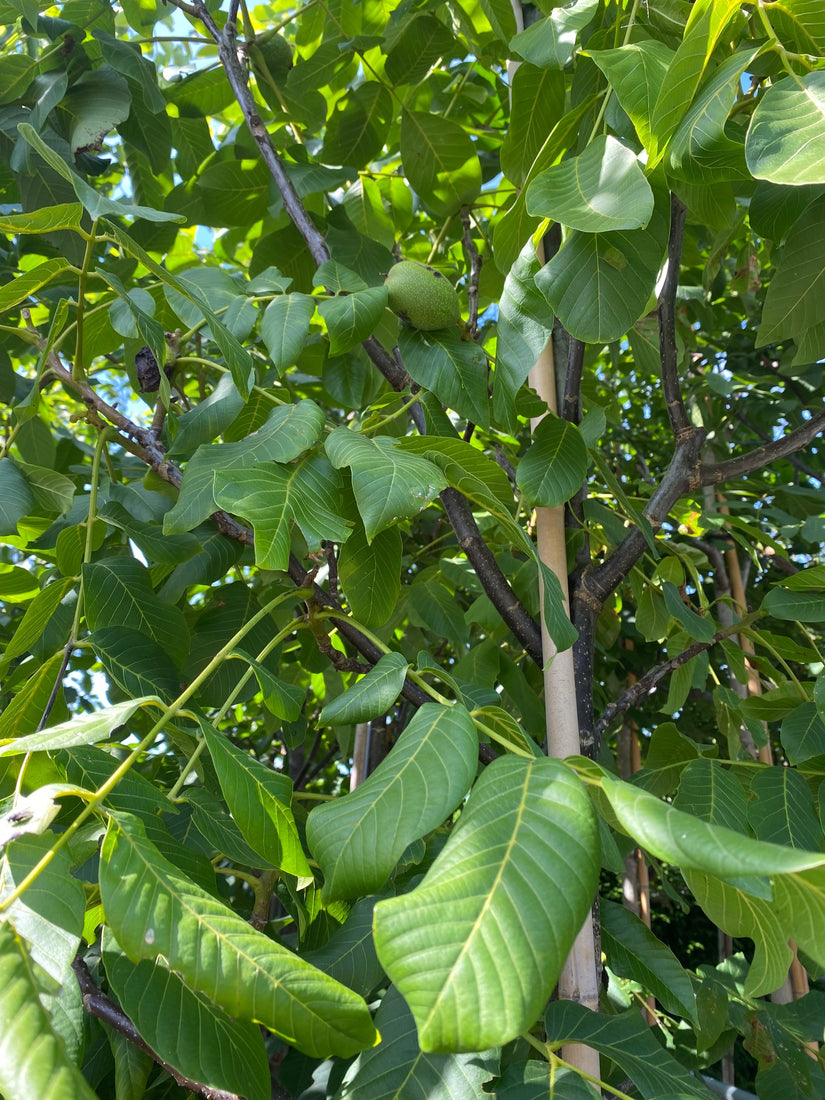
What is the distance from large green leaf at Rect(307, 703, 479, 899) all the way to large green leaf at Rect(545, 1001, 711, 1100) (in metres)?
0.28

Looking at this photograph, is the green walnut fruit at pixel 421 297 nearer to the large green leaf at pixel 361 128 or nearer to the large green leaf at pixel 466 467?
the large green leaf at pixel 466 467

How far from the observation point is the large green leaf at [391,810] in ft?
1.55

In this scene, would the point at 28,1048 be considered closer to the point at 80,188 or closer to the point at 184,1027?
the point at 184,1027

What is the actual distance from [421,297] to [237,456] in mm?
299

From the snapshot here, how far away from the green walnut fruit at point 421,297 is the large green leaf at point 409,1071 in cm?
65

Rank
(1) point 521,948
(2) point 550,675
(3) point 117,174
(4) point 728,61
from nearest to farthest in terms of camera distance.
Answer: (1) point 521,948
(4) point 728,61
(2) point 550,675
(3) point 117,174

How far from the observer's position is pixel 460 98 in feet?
4.73

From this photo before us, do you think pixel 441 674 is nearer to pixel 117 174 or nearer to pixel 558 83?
pixel 558 83

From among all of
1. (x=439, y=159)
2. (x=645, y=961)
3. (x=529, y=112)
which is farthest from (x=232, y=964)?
(x=439, y=159)

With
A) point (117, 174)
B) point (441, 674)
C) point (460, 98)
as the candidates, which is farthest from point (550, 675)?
point (117, 174)

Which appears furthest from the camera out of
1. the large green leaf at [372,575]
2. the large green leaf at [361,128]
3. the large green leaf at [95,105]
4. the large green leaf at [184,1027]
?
the large green leaf at [361,128]

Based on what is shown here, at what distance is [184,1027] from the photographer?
48 cm

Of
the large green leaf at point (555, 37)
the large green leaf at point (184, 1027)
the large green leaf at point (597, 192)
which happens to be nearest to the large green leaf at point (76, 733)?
the large green leaf at point (184, 1027)

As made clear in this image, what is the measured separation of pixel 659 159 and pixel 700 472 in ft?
1.33
